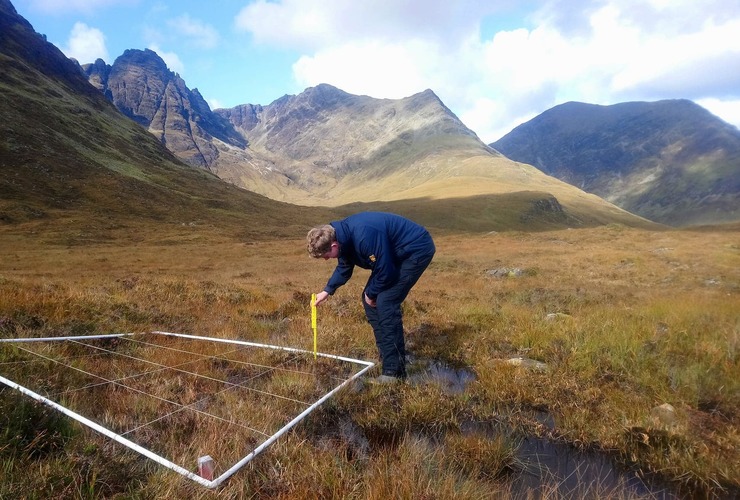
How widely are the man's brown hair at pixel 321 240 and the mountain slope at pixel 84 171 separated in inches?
2049

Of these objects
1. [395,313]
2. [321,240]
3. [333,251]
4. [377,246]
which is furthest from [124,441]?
[395,313]

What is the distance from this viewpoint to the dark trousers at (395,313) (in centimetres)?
581

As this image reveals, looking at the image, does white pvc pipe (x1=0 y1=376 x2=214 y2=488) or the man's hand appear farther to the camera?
the man's hand

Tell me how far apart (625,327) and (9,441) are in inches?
317

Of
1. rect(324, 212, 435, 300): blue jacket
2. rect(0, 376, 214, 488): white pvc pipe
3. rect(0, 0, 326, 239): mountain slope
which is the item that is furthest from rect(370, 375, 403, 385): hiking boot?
rect(0, 0, 326, 239): mountain slope

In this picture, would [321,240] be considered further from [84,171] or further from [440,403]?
[84,171]

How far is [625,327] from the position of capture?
7254 mm

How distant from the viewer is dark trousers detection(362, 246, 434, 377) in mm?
5809

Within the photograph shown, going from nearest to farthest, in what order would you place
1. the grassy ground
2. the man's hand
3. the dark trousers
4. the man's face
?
the grassy ground
the man's face
the dark trousers
the man's hand

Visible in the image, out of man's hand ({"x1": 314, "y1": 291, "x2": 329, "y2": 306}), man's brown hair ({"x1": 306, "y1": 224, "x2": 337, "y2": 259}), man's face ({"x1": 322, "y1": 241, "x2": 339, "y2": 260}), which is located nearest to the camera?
man's brown hair ({"x1": 306, "y1": 224, "x2": 337, "y2": 259})

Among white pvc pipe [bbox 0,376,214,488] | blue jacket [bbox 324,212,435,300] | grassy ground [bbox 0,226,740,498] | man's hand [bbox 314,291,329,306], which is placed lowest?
grassy ground [bbox 0,226,740,498]

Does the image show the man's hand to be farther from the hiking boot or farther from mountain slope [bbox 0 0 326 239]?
mountain slope [bbox 0 0 326 239]

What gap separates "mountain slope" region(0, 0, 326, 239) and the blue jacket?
5205cm

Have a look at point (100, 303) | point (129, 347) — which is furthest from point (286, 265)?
point (129, 347)
